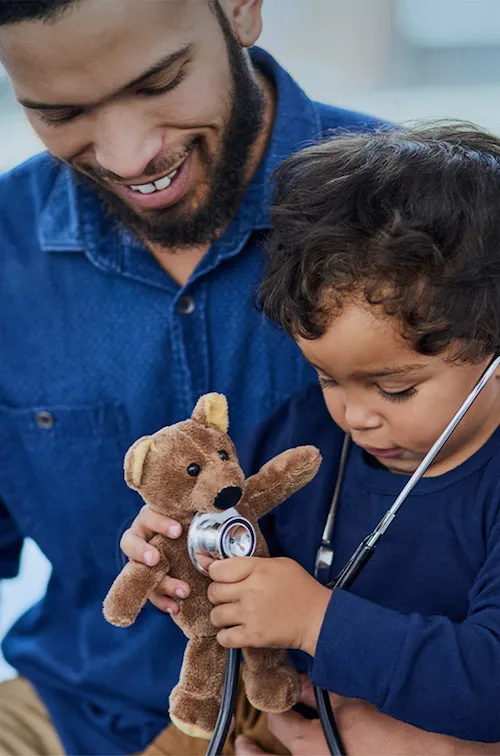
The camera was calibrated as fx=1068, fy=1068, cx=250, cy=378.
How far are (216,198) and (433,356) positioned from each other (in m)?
0.38

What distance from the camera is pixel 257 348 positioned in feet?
4.08

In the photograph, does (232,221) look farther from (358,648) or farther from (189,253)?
(358,648)

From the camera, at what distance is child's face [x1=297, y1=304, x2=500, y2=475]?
0.93m

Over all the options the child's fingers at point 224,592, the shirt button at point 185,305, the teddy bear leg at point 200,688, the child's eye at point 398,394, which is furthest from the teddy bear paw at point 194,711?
the shirt button at point 185,305

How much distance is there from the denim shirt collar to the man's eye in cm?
18

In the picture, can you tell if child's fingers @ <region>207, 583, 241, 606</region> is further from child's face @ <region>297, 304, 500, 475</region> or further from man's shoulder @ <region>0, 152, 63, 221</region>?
man's shoulder @ <region>0, 152, 63, 221</region>

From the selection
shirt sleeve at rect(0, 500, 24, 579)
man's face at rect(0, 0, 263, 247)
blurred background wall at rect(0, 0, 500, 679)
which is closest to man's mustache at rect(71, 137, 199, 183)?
man's face at rect(0, 0, 263, 247)

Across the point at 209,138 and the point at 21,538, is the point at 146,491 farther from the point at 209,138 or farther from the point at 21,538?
the point at 21,538

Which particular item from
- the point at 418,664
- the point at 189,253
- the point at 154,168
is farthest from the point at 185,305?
the point at 418,664

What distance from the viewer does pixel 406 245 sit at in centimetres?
91

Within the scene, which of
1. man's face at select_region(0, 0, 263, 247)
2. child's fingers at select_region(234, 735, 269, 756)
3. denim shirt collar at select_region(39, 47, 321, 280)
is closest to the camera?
man's face at select_region(0, 0, 263, 247)

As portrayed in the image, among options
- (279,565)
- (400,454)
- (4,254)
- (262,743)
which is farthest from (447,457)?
(4,254)

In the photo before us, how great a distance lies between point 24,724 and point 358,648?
0.55 meters

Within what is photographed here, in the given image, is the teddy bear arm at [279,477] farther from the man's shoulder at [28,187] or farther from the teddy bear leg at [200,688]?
the man's shoulder at [28,187]
